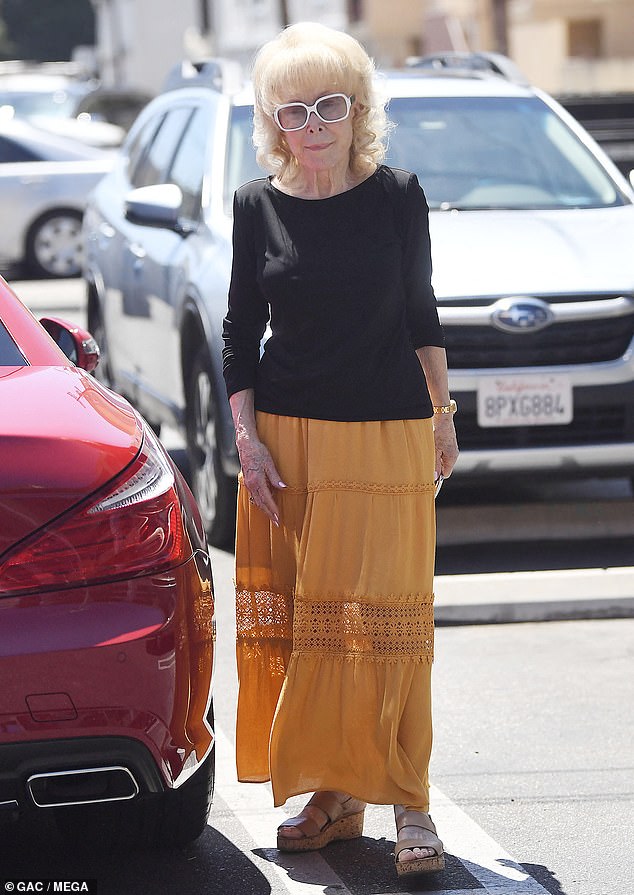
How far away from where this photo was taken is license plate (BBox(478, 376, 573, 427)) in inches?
249

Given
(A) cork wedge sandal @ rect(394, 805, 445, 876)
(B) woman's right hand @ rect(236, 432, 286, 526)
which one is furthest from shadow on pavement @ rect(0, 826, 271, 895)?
(B) woman's right hand @ rect(236, 432, 286, 526)

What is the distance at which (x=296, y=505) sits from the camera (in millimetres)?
3756

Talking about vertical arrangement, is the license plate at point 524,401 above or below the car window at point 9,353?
below

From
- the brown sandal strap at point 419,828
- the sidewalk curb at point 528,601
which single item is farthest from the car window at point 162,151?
the brown sandal strap at point 419,828

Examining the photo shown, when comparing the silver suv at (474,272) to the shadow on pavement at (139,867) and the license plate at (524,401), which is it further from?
the shadow on pavement at (139,867)

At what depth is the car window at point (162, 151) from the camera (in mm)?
8086

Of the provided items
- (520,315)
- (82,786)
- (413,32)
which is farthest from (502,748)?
(413,32)

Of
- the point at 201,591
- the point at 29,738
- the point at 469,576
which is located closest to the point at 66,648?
the point at 29,738

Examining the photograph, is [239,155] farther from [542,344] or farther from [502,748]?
[502,748]

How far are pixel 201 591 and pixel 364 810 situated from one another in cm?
83

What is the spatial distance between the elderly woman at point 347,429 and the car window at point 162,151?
14.5 ft

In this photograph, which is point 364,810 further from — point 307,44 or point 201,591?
point 307,44

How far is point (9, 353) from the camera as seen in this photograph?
3760mm

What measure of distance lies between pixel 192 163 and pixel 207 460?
1.43 meters
